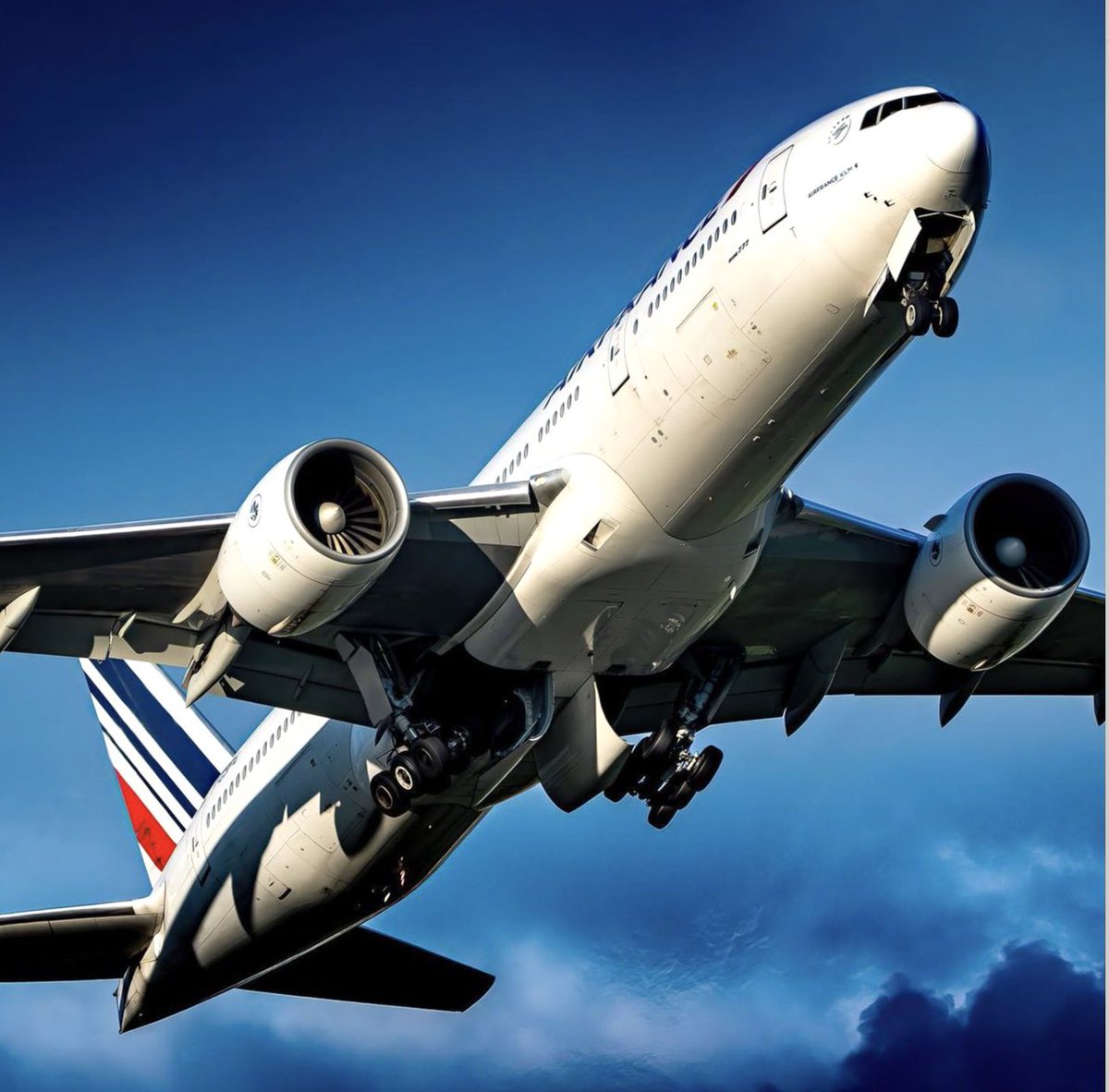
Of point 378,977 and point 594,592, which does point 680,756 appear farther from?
point 378,977

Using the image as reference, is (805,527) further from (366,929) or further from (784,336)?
(366,929)

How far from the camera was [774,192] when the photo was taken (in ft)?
59.5

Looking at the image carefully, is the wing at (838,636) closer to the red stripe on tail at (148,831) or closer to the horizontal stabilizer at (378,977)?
the horizontal stabilizer at (378,977)

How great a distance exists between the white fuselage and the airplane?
0.04 m

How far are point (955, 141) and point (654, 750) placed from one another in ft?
34.9

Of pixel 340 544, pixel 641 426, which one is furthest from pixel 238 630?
pixel 641 426

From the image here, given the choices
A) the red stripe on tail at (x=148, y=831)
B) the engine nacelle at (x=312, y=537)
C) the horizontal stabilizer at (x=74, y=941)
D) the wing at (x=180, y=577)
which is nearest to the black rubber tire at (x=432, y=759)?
the wing at (x=180, y=577)

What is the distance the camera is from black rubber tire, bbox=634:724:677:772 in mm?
24219

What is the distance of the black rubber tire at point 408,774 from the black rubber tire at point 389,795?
77mm

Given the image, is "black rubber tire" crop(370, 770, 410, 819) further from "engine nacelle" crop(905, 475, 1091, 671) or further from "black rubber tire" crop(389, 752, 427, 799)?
"engine nacelle" crop(905, 475, 1091, 671)

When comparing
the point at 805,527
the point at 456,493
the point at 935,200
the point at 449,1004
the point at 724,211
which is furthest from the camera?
the point at 449,1004

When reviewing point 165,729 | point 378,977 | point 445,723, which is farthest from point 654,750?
point 165,729

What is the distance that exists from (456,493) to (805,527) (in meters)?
5.02

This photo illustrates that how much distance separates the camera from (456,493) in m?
20.3
